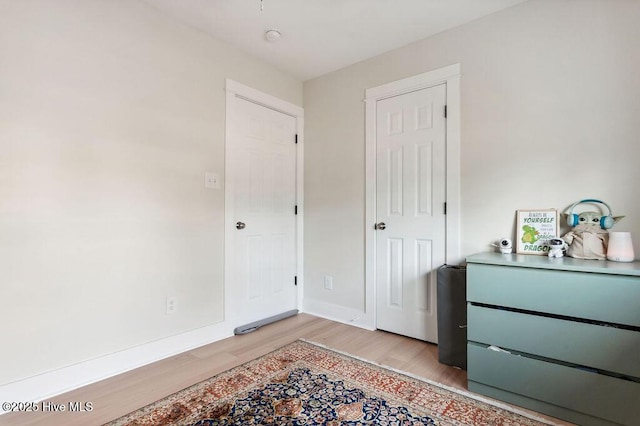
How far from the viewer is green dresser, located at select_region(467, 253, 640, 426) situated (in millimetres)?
1545

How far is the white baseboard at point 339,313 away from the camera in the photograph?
9.95 feet

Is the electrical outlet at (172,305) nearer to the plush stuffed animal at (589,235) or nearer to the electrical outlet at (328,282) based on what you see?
the electrical outlet at (328,282)

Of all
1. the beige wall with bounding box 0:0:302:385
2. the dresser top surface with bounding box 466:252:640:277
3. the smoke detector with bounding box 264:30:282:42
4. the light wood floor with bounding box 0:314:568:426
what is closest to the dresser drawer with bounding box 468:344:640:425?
the light wood floor with bounding box 0:314:568:426

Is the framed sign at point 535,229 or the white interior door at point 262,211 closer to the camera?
the framed sign at point 535,229

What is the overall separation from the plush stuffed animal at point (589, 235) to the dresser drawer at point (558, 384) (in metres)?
0.68

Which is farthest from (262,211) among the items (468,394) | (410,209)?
(468,394)

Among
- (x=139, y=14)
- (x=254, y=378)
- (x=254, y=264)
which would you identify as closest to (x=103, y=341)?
(x=254, y=378)

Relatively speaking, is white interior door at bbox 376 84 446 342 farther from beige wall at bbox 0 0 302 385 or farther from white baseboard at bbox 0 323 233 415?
white baseboard at bbox 0 323 233 415

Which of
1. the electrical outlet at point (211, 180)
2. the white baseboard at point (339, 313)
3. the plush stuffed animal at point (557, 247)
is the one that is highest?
the electrical outlet at point (211, 180)

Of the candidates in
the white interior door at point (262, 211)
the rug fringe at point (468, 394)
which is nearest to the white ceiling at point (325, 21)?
the white interior door at point (262, 211)

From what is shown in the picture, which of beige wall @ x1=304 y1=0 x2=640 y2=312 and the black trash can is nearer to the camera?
beige wall @ x1=304 y1=0 x2=640 y2=312

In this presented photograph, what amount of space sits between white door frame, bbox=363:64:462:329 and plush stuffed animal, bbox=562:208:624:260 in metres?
0.69

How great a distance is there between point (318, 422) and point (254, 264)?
1.64 m

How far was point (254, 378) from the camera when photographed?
207 centimetres
